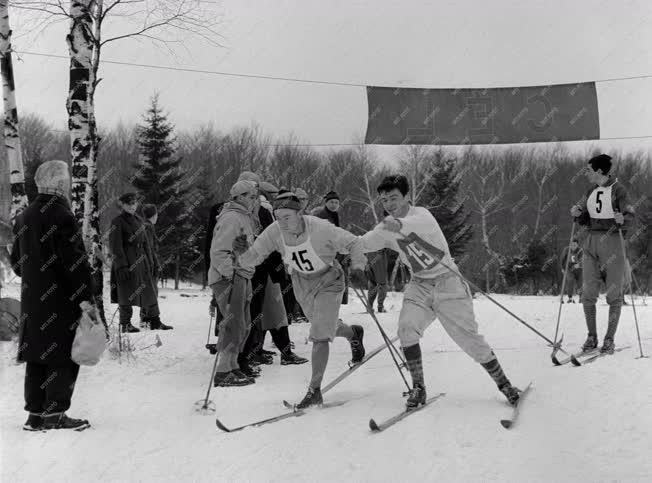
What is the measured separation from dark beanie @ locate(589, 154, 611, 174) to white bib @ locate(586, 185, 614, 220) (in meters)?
0.21

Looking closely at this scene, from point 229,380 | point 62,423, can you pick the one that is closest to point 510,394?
point 229,380

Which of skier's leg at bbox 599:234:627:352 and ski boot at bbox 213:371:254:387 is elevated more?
skier's leg at bbox 599:234:627:352

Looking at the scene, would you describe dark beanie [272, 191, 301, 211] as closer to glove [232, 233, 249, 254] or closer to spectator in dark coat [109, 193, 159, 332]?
glove [232, 233, 249, 254]

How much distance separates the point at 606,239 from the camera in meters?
6.91

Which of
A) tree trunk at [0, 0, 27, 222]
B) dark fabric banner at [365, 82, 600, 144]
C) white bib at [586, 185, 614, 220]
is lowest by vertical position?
white bib at [586, 185, 614, 220]

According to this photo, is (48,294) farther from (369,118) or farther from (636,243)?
(636,243)

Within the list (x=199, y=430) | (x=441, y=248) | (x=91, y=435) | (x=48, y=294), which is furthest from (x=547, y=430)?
(x=48, y=294)

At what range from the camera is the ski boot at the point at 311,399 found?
4820 millimetres

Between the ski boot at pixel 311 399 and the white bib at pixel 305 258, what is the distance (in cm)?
94

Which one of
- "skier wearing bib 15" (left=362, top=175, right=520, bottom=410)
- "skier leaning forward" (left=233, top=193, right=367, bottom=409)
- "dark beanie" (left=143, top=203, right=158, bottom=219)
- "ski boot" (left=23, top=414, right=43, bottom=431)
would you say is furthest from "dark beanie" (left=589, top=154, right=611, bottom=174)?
"dark beanie" (left=143, top=203, right=158, bottom=219)

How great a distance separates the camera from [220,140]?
47.0 m

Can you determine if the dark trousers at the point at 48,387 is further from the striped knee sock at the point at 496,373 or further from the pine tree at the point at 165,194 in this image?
the pine tree at the point at 165,194

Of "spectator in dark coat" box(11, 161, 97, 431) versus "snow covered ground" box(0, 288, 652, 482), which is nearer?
"snow covered ground" box(0, 288, 652, 482)

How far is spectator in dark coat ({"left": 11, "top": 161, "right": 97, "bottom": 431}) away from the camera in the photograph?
4.30 m
